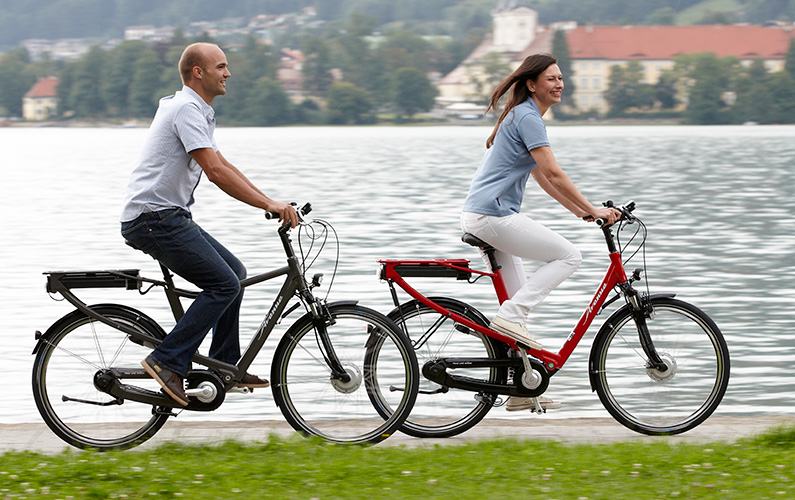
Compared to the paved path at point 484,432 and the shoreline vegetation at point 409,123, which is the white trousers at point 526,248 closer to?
the paved path at point 484,432

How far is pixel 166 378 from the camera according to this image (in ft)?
19.6

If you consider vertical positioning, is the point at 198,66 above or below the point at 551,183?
above

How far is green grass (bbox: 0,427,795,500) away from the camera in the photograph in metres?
4.99

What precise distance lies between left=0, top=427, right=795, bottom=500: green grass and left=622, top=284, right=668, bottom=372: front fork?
647 mm

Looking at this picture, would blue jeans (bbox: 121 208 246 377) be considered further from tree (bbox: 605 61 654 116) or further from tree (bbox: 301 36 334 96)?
tree (bbox: 605 61 654 116)

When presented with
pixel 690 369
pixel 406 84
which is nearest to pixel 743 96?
pixel 406 84

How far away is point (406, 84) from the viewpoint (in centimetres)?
16862

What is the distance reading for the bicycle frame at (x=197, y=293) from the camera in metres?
6.04

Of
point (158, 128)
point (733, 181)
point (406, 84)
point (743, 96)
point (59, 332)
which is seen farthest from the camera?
point (406, 84)

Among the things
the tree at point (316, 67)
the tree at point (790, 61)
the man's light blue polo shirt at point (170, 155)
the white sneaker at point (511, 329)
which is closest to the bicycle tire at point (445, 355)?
the white sneaker at point (511, 329)

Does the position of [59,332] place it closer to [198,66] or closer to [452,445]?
[198,66]

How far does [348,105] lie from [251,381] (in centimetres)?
15684

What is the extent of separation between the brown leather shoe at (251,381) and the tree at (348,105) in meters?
156

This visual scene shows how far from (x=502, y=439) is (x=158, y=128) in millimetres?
2312
